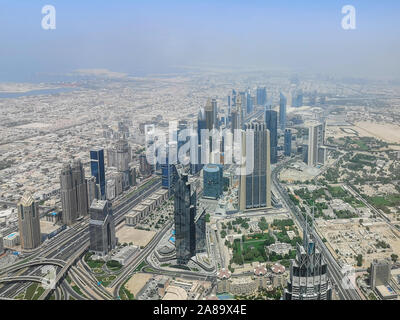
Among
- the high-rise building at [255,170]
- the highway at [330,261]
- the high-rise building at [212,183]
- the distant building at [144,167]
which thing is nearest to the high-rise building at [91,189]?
the distant building at [144,167]

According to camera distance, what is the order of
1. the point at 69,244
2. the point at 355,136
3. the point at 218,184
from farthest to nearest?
the point at 355,136
the point at 218,184
the point at 69,244

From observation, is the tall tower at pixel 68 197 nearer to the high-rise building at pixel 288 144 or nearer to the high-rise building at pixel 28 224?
the high-rise building at pixel 28 224

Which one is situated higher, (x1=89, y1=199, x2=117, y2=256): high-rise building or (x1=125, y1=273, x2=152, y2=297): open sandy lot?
(x1=89, y1=199, x2=117, y2=256): high-rise building

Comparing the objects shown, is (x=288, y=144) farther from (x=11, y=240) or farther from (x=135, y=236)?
(x=11, y=240)

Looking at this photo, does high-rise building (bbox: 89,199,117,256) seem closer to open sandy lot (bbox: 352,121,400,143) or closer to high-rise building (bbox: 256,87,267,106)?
open sandy lot (bbox: 352,121,400,143)

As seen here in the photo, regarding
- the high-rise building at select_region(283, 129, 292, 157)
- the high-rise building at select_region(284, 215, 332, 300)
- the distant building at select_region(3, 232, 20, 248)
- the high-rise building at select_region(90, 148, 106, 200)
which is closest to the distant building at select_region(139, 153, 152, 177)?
the high-rise building at select_region(90, 148, 106, 200)

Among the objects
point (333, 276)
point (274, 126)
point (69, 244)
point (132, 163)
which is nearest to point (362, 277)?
point (333, 276)

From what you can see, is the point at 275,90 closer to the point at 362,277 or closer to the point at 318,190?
the point at 318,190
